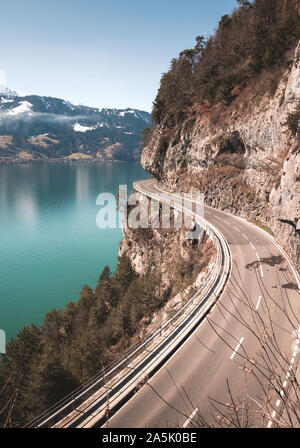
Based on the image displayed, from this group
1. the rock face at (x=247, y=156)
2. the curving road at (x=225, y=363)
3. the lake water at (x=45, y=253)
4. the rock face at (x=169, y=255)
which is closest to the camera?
the curving road at (x=225, y=363)

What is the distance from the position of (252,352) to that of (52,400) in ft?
54.7

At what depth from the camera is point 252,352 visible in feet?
39.3

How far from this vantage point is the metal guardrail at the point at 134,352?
366 inches

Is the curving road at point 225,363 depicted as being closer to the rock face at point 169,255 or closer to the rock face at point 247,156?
the rock face at point 247,156

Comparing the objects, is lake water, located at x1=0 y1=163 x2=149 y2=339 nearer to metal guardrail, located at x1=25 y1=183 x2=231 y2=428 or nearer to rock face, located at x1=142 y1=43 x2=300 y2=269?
metal guardrail, located at x1=25 y1=183 x2=231 y2=428

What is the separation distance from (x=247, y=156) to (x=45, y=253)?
56.2 metres

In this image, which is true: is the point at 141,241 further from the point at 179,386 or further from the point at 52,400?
the point at 179,386

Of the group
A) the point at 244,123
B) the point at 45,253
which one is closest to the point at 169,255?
the point at 244,123

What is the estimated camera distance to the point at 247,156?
123 ft

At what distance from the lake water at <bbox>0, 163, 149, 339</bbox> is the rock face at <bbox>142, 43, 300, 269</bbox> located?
3022 cm

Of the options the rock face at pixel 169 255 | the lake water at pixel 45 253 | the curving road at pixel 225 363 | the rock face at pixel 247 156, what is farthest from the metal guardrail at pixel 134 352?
the lake water at pixel 45 253

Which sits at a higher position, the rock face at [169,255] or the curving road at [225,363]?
the curving road at [225,363]

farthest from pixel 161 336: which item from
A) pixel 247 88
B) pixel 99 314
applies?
pixel 247 88

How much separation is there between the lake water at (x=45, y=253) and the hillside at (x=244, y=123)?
30337 mm
